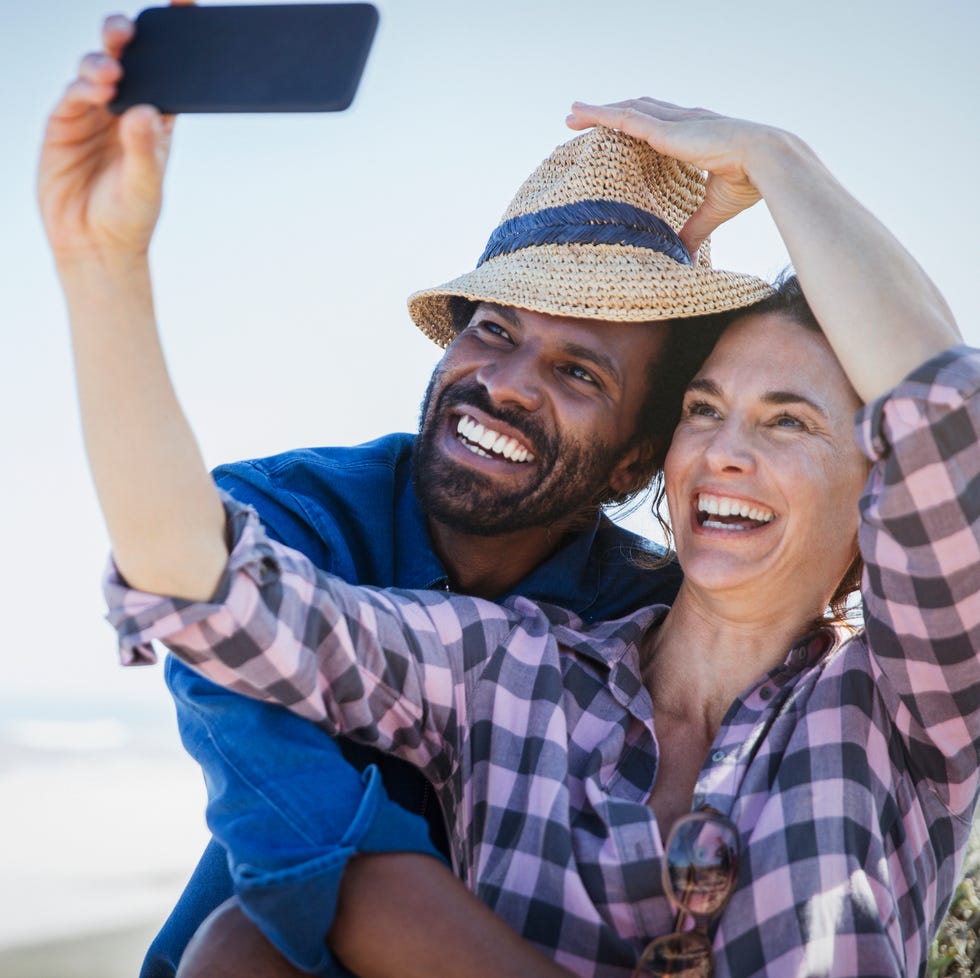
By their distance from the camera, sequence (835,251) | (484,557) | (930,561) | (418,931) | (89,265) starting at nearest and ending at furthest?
1. (89,265)
2. (418,931)
3. (930,561)
4. (835,251)
5. (484,557)

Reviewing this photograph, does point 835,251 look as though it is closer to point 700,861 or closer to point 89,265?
point 700,861

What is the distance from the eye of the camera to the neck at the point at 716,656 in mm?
2715

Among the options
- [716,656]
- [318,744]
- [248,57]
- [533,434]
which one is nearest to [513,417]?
[533,434]

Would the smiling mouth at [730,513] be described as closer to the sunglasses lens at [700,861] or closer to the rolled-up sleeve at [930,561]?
the rolled-up sleeve at [930,561]

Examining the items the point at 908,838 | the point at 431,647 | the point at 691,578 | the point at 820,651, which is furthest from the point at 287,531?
the point at 908,838

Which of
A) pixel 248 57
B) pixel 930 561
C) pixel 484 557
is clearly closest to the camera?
pixel 248 57

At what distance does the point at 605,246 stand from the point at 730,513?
0.80 meters

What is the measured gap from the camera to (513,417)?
122 inches

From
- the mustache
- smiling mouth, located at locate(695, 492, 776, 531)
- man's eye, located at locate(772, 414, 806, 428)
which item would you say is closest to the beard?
the mustache

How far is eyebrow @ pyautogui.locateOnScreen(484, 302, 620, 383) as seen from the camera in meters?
3.14

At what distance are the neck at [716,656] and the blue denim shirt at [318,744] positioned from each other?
39 cm

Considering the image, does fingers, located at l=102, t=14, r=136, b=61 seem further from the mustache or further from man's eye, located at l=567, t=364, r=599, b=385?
man's eye, located at l=567, t=364, r=599, b=385

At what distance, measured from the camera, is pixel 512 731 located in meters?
2.52

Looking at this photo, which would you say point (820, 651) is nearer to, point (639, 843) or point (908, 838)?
point (908, 838)
